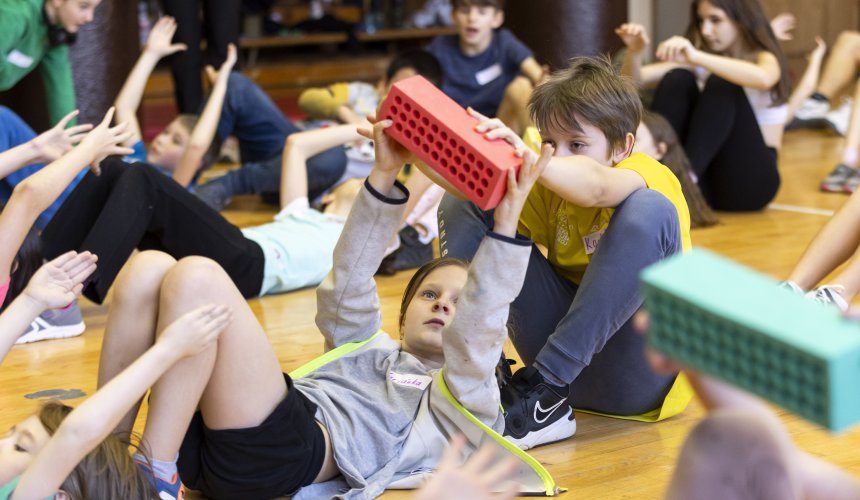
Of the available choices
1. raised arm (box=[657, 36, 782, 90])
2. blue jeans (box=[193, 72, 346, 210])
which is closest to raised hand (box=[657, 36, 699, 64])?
raised arm (box=[657, 36, 782, 90])

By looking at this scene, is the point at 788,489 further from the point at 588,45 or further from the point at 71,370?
the point at 588,45

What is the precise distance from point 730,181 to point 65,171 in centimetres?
227

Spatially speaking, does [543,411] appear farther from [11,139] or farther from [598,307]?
[11,139]

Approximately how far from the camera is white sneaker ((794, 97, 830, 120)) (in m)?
5.04

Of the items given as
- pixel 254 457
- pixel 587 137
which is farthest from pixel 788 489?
pixel 587 137

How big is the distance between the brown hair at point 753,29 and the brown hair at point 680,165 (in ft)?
1.32

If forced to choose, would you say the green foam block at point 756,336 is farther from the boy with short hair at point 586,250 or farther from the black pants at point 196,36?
the black pants at point 196,36

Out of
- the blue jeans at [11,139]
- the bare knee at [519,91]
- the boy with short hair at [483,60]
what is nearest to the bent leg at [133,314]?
the blue jeans at [11,139]

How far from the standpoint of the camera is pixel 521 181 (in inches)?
58.6

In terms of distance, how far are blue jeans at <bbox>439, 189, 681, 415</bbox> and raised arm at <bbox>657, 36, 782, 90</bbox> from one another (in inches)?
64.2

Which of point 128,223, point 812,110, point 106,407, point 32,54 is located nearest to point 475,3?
point 32,54

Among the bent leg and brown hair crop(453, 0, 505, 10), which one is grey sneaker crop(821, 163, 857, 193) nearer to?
brown hair crop(453, 0, 505, 10)

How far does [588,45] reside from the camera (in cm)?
428

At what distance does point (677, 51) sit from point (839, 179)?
0.92 metres
